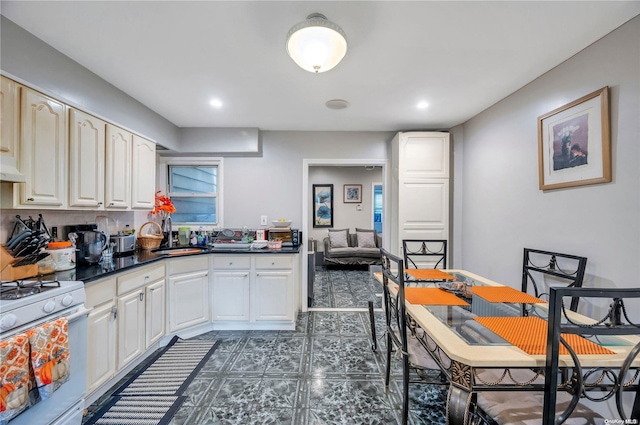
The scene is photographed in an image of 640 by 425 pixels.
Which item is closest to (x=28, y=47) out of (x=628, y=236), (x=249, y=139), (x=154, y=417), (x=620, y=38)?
(x=249, y=139)

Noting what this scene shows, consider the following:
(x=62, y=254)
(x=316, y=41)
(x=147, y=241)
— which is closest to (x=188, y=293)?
(x=147, y=241)

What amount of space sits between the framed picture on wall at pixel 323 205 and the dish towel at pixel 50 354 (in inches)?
214

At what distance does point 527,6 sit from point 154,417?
325 centimetres

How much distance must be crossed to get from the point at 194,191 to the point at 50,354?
2.53 metres

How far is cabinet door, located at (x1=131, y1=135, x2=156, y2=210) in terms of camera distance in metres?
2.53

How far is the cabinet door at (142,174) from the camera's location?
99.7 inches

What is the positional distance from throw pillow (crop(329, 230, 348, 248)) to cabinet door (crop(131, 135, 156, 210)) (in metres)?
4.03

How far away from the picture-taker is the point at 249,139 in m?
3.34

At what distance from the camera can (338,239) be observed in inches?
243

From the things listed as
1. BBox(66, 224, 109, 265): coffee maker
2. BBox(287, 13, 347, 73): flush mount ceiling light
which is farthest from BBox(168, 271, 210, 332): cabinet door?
BBox(287, 13, 347, 73): flush mount ceiling light

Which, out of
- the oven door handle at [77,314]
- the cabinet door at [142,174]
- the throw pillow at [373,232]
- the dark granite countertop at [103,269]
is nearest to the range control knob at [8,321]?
the oven door handle at [77,314]

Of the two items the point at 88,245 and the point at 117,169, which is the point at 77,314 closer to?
the point at 88,245

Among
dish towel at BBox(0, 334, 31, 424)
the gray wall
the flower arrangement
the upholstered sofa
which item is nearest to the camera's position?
dish towel at BBox(0, 334, 31, 424)

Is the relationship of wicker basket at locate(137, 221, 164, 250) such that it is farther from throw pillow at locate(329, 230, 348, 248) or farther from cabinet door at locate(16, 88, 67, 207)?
throw pillow at locate(329, 230, 348, 248)
